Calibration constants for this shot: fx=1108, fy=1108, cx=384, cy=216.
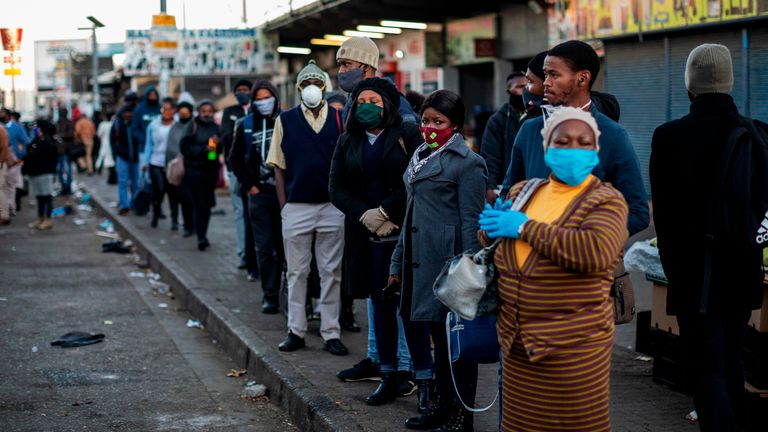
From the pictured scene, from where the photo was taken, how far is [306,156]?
766 cm

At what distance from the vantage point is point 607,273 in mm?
4055

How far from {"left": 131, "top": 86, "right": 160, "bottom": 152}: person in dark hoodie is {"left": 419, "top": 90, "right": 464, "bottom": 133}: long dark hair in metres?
13.2

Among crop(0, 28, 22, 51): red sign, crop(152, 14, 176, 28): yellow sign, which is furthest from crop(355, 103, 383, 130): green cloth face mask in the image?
crop(0, 28, 22, 51): red sign

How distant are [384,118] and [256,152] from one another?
11.0 feet

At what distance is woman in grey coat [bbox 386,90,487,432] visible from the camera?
5.41 meters

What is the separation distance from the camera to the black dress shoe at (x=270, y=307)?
Result: 958cm

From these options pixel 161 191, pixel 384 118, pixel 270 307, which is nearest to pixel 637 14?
pixel 270 307

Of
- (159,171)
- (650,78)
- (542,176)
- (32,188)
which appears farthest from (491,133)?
(32,188)

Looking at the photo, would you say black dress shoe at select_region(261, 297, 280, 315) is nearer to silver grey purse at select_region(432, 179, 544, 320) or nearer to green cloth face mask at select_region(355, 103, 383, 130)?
green cloth face mask at select_region(355, 103, 383, 130)

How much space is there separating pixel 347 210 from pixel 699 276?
238 centimetres

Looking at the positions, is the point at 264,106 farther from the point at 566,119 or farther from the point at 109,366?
the point at 566,119

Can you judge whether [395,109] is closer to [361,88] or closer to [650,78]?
[361,88]

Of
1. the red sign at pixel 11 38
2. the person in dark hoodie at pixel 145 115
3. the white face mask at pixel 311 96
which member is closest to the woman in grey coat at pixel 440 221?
the white face mask at pixel 311 96

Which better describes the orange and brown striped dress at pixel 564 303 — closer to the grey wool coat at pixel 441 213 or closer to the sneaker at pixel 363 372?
the grey wool coat at pixel 441 213
